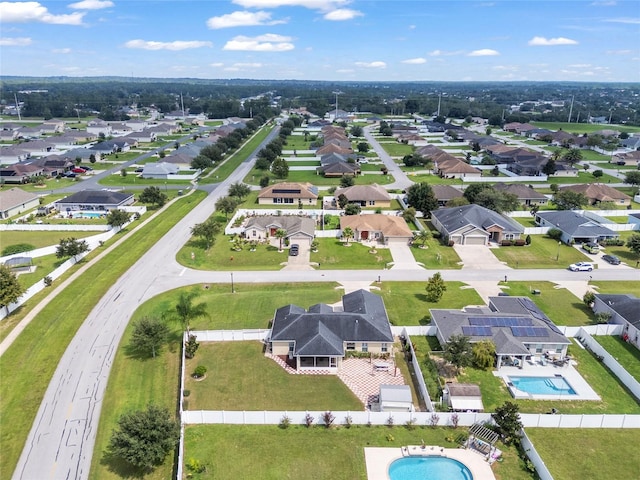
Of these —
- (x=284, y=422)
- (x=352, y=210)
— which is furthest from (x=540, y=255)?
(x=284, y=422)

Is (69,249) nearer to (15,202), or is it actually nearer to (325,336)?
(15,202)

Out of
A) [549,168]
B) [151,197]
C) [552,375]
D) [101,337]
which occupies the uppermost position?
[549,168]

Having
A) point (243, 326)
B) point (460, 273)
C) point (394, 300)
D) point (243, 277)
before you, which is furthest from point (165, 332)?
point (460, 273)

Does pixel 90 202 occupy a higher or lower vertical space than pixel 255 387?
higher

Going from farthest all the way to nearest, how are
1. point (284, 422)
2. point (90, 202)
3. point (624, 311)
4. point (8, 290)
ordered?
point (90, 202) → point (8, 290) → point (624, 311) → point (284, 422)

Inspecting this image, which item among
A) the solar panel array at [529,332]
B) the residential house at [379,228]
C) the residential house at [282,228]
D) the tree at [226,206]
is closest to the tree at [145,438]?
the solar panel array at [529,332]

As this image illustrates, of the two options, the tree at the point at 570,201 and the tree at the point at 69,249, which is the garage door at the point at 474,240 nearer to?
the tree at the point at 570,201

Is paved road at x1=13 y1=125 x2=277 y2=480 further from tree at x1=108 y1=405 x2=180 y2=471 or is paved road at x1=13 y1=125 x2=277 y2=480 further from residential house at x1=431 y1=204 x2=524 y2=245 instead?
residential house at x1=431 y1=204 x2=524 y2=245

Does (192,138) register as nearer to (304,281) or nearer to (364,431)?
(304,281)
